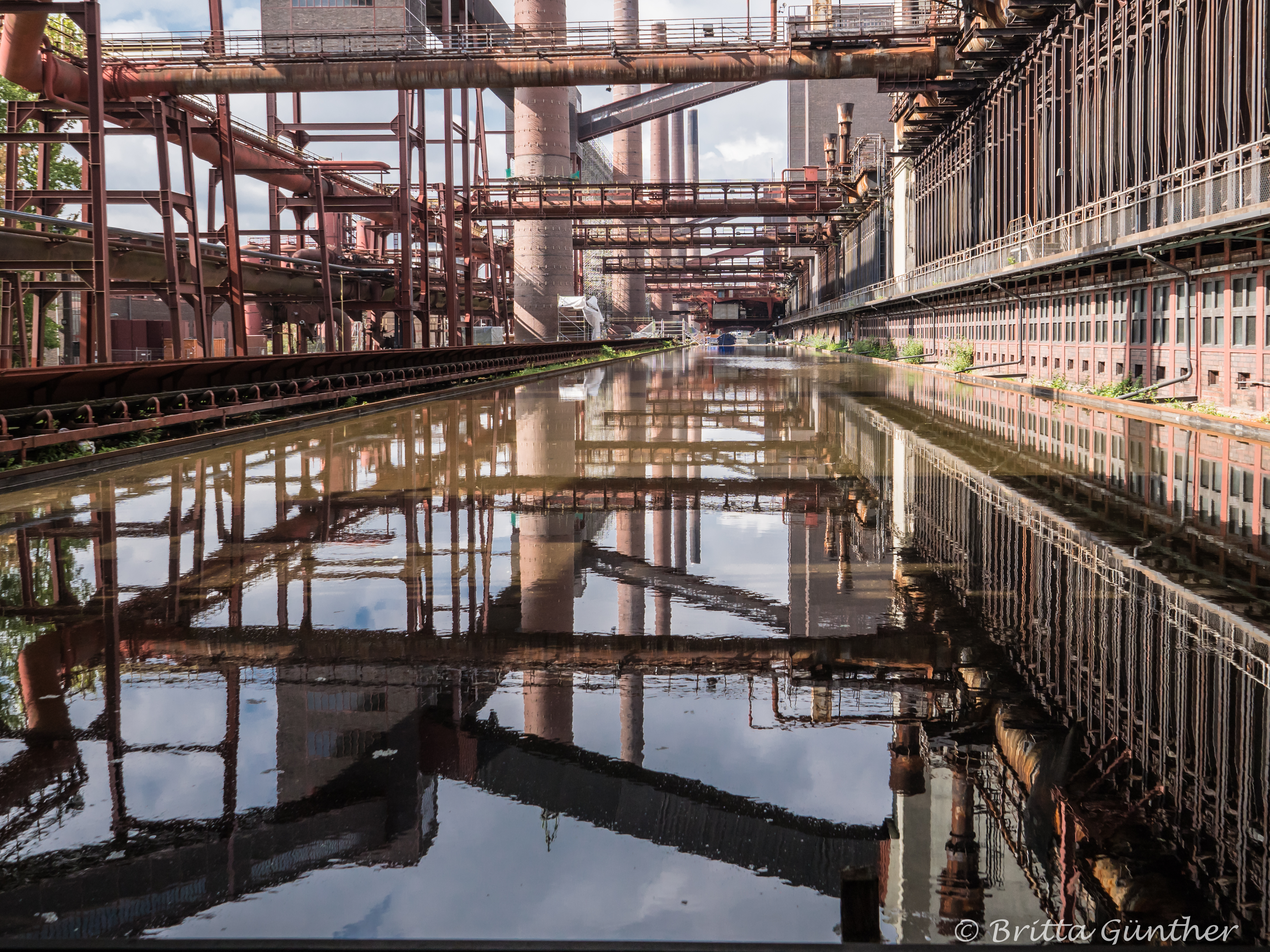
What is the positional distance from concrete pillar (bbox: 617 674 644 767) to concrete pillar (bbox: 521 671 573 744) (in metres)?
0.23

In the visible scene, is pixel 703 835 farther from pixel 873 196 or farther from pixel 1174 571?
pixel 873 196

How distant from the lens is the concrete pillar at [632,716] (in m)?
4.78

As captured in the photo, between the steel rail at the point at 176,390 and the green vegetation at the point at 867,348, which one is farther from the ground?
the green vegetation at the point at 867,348

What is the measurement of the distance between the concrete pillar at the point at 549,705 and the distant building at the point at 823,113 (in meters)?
117

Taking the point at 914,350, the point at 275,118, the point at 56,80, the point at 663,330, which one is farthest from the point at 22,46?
the point at 663,330

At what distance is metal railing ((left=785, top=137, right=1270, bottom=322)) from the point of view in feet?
60.1

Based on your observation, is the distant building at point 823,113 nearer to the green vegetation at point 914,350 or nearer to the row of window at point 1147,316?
the green vegetation at point 914,350

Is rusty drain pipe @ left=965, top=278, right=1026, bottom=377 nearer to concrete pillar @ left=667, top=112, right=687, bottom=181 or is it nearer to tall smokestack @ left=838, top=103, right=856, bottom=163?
tall smokestack @ left=838, top=103, right=856, bottom=163

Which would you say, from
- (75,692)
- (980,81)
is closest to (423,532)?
(75,692)

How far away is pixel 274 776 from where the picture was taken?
4.53 m

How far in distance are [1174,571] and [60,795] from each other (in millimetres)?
7052

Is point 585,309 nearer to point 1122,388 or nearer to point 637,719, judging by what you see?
point 1122,388

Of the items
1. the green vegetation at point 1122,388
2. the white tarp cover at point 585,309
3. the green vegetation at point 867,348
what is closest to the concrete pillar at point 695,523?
the green vegetation at point 1122,388

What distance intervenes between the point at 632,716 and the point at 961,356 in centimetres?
3918
